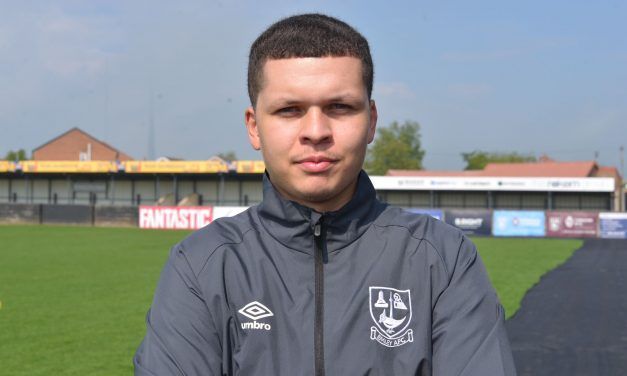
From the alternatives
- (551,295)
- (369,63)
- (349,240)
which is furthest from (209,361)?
(551,295)

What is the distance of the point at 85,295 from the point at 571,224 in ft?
96.7

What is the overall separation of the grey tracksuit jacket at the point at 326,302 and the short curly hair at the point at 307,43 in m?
0.35

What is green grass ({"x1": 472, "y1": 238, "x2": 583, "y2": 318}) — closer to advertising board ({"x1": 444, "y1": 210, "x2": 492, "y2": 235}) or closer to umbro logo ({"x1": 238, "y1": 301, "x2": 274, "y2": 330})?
advertising board ({"x1": 444, "y1": 210, "x2": 492, "y2": 235})

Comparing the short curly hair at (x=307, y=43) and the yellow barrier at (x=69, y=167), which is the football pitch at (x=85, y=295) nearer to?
the short curly hair at (x=307, y=43)

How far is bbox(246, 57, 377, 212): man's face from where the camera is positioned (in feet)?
6.12

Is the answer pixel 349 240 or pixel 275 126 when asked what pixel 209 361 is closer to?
pixel 349 240

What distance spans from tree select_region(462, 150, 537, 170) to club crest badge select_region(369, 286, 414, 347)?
122m

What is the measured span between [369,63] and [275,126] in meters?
0.31

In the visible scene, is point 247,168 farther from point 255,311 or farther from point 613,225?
point 255,311

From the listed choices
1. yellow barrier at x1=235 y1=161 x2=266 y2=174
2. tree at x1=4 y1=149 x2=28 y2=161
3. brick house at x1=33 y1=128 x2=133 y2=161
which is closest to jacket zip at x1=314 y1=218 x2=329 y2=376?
yellow barrier at x1=235 y1=161 x2=266 y2=174

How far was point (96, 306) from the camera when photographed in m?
12.9

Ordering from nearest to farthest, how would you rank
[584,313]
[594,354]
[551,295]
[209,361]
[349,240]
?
[209,361], [349,240], [594,354], [584,313], [551,295]

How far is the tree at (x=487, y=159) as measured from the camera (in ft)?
395

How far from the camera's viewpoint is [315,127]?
1857 mm
